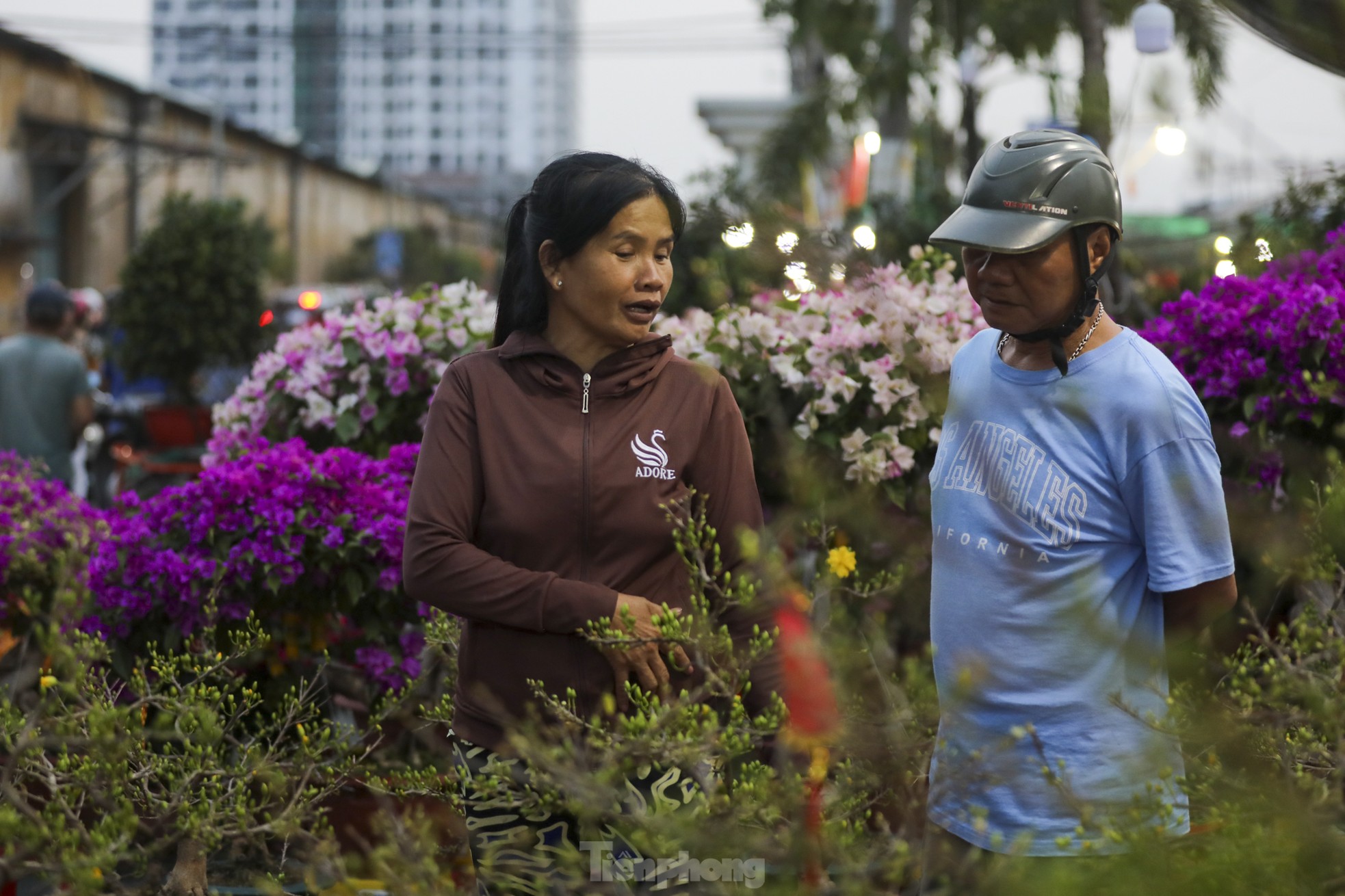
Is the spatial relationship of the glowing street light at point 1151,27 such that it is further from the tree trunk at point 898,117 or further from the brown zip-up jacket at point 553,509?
the tree trunk at point 898,117

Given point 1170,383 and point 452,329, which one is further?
point 452,329

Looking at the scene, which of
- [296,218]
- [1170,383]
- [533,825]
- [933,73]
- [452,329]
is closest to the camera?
[1170,383]

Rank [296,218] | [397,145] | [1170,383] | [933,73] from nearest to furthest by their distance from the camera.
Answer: [1170,383], [933,73], [296,218], [397,145]

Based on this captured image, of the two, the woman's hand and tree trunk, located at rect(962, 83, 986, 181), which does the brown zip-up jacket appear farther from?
tree trunk, located at rect(962, 83, 986, 181)

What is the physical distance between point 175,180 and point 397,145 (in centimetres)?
12561

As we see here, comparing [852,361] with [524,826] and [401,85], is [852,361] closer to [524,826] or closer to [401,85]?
[524,826]

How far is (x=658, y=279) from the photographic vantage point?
2348 mm

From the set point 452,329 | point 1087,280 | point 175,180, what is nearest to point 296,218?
point 175,180

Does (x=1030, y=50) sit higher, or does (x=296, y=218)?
(x=1030, y=50)

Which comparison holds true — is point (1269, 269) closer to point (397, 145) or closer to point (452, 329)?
point (452, 329)

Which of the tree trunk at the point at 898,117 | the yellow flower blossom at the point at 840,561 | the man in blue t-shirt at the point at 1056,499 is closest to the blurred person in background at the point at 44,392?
the yellow flower blossom at the point at 840,561

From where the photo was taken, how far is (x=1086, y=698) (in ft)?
6.19

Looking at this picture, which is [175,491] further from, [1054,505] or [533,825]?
[1054,505]

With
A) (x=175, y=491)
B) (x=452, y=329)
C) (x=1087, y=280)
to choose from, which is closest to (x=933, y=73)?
(x=452, y=329)
